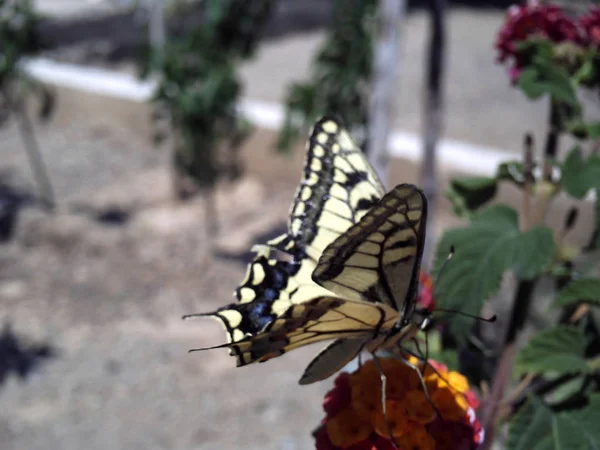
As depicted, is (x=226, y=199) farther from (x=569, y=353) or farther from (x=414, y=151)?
(x=569, y=353)

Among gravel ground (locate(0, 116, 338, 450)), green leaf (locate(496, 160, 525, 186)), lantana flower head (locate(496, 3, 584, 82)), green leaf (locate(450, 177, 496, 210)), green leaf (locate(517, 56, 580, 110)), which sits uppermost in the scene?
lantana flower head (locate(496, 3, 584, 82))

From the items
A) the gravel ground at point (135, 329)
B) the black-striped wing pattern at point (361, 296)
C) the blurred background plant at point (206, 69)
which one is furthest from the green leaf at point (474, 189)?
the blurred background plant at point (206, 69)

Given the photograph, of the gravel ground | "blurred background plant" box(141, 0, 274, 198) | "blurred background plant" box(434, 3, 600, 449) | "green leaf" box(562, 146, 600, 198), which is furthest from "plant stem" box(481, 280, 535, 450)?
"blurred background plant" box(141, 0, 274, 198)

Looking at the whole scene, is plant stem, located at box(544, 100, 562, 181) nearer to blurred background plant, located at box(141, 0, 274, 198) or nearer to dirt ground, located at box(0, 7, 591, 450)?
dirt ground, located at box(0, 7, 591, 450)

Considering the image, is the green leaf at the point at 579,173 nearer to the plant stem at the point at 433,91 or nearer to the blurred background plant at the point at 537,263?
the blurred background plant at the point at 537,263

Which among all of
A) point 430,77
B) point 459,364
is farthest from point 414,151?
point 459,364

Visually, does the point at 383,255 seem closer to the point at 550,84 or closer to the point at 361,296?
the point at 361,296
